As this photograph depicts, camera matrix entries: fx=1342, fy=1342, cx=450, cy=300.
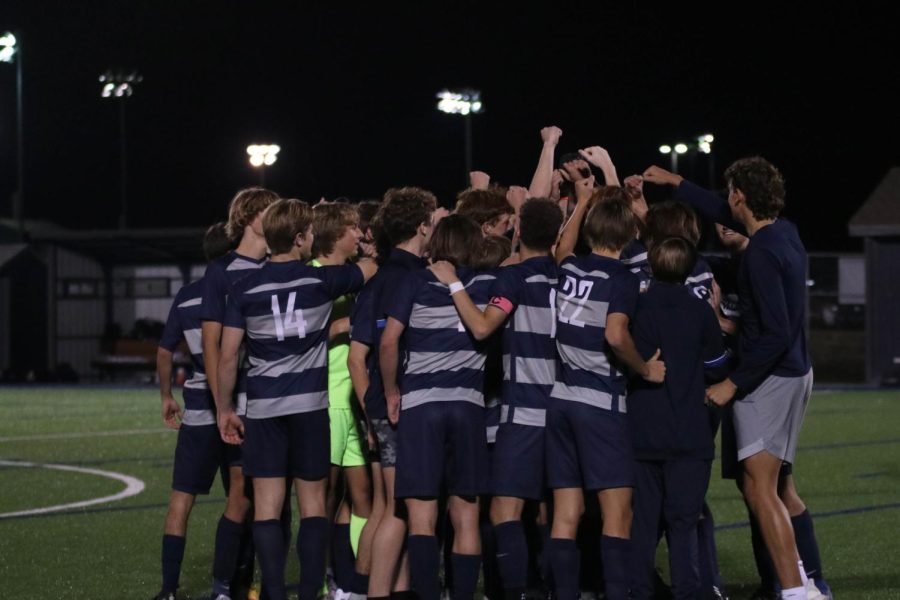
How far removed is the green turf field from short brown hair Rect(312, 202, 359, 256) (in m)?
2.18

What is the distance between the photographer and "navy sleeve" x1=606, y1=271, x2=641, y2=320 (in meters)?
6.23

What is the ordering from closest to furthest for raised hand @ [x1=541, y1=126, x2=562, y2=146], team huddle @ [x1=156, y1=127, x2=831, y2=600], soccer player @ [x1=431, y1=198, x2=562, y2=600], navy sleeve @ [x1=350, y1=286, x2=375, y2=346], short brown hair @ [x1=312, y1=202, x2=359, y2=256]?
1. team huddle @ [x1=156, y1=127, x2=831, y2=600]
2. soccer player @ [x1=431, y1=198, x2=562, y2=600]
3. navy sleeve @ [x1=350, y1=286, x2=375, y2=346]
4. short brown hair @ [x1=312, y1=202, x2=359, y2=256]
5. raised hand @ [x1=541, y1=126, x2=562, y2=146]

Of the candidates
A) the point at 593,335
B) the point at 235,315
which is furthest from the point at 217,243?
the point at 593,335

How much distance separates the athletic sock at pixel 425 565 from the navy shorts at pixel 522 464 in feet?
1.39

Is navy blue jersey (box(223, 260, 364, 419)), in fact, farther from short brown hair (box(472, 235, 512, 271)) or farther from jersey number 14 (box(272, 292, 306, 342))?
short brown hair (box(472, 235, 512, 271))

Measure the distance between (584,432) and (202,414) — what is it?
2146 mm

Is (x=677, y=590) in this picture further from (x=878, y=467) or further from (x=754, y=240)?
(x=878, y=467)

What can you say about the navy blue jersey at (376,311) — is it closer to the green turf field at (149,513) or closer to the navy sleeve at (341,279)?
the navy sleeve at (341,279)

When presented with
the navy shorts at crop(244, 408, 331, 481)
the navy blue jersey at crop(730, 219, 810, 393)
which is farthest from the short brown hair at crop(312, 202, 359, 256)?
the navy blue jersey at crop(730, 219, 810, 393)

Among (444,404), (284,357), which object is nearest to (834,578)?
(444,404)

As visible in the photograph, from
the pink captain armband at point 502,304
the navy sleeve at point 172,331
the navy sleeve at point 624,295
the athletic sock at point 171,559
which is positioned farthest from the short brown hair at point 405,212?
the athletic sock at point 171,559

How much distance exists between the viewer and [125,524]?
33.5ft

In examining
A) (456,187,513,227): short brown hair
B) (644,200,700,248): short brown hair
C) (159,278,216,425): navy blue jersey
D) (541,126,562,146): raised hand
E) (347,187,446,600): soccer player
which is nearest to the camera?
(347,187,446,600): soccer player

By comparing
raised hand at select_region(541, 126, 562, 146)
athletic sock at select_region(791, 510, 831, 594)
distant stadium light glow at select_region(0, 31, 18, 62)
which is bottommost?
athletic sock at select_region(791, 510, 831, 594)
